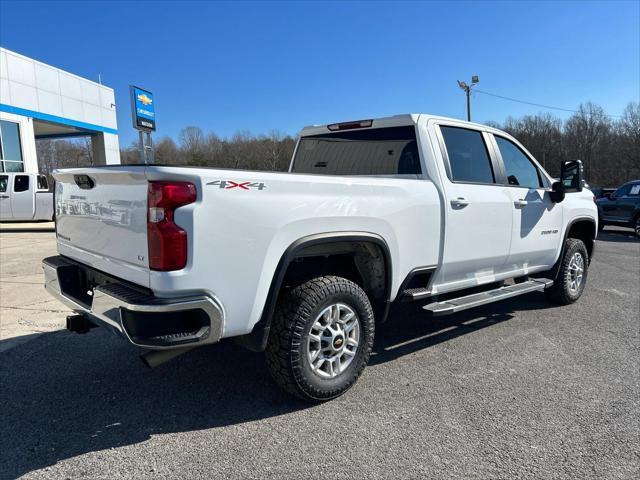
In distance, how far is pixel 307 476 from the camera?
243cm

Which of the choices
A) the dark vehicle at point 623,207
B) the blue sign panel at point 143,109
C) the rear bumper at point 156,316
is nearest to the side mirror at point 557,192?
the rear bumper at point 156,316

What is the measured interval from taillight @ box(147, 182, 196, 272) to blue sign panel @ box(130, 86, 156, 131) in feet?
29.3

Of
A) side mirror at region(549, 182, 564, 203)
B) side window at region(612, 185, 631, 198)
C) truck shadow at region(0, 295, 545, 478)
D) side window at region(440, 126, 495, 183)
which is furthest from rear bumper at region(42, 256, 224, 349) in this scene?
side window at region(612, 185, 631, 198)

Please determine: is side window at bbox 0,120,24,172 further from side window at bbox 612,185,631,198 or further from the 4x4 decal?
side window at bbox 612,185,631,198

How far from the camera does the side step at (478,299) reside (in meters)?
3.81

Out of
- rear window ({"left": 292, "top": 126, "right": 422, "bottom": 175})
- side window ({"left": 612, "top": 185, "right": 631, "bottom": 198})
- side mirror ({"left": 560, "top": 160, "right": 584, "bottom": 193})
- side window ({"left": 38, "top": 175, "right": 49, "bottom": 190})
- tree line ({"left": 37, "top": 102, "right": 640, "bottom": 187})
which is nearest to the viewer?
rear window ({"left": 292, "top": 126, "right": 422, "bottom": 175})

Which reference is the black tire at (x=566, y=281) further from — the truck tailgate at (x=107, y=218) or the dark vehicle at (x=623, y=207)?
the dark vehicle at (x=623, y=207)

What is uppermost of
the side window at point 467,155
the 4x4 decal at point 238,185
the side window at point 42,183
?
the side window at point 467,155

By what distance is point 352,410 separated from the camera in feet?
Answer: 10.3

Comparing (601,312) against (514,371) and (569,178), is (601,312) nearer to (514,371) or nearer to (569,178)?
(569,178)

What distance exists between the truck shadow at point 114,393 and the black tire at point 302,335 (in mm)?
185

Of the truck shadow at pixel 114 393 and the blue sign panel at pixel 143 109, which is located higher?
the blue sign panel at pixel 143 109

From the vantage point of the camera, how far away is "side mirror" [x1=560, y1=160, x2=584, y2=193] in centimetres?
504

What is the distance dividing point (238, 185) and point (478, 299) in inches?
104
